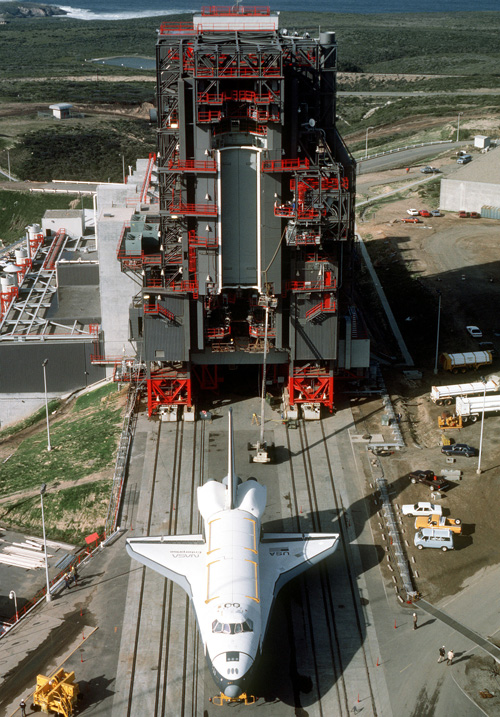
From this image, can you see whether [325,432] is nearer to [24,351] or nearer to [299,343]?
[299,343]

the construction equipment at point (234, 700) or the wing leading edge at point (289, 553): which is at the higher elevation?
the wing leading edge at point (289, 553)

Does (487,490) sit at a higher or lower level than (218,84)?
lower

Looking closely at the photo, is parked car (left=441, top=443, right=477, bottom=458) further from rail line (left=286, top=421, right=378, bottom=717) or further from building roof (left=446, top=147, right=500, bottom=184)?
building roof (left=446, top=147, right=500, bottom=184)

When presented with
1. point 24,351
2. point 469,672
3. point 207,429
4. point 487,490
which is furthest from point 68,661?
point 24,351

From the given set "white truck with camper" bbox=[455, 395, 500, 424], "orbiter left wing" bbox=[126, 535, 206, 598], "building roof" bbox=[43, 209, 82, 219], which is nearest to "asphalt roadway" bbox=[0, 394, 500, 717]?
"orbiter left wing" bbox=[126, 535, 206, 598]

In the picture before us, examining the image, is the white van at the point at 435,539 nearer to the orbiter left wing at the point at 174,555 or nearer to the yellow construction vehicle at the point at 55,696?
the orbiter left wing at the point at 174,555

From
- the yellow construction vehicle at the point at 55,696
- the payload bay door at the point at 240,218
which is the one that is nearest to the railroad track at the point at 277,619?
the yellow construction vehicle at the point at 55,696

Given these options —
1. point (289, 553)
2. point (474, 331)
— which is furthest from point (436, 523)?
point (474, 331)
